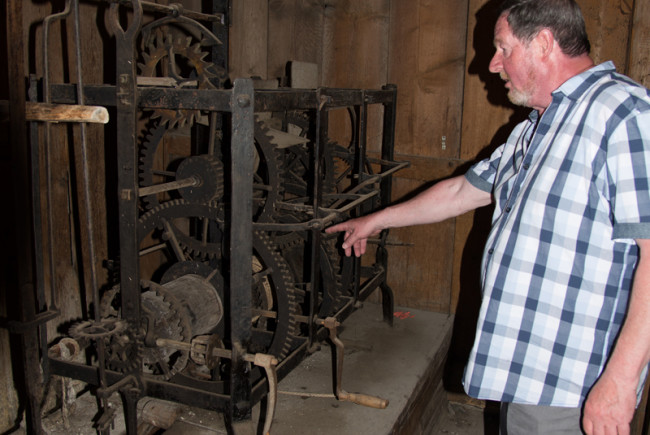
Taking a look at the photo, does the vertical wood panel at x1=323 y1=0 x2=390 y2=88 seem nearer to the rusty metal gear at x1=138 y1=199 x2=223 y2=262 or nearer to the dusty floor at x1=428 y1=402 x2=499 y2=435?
the rusty metal gear at x1=138 y1=199 x2=223 y2=262

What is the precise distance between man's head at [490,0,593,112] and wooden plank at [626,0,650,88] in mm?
1078

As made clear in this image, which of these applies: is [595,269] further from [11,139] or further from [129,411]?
[11,139]

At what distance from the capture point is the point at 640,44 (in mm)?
2488

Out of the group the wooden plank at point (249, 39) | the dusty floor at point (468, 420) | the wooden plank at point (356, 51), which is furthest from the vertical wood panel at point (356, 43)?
the dusty floor at point (468, 420)

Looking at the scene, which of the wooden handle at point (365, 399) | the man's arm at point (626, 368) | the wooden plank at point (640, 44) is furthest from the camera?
the wooden plank at point (640, 44)

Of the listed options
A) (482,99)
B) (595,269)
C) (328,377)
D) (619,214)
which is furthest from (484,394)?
(482,99)

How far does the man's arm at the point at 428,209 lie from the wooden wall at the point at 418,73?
0.86 metres

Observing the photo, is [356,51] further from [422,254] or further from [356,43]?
[422,254]

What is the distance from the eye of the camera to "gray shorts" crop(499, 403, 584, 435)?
1565 millimetres

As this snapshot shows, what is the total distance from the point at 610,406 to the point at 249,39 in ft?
7.91

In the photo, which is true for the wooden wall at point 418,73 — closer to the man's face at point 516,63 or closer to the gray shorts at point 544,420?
the man's face at point 516,63

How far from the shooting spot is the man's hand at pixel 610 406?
138cm

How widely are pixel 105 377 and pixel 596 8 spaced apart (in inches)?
91.7

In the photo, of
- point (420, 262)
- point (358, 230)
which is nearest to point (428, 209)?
point (358, 230)
